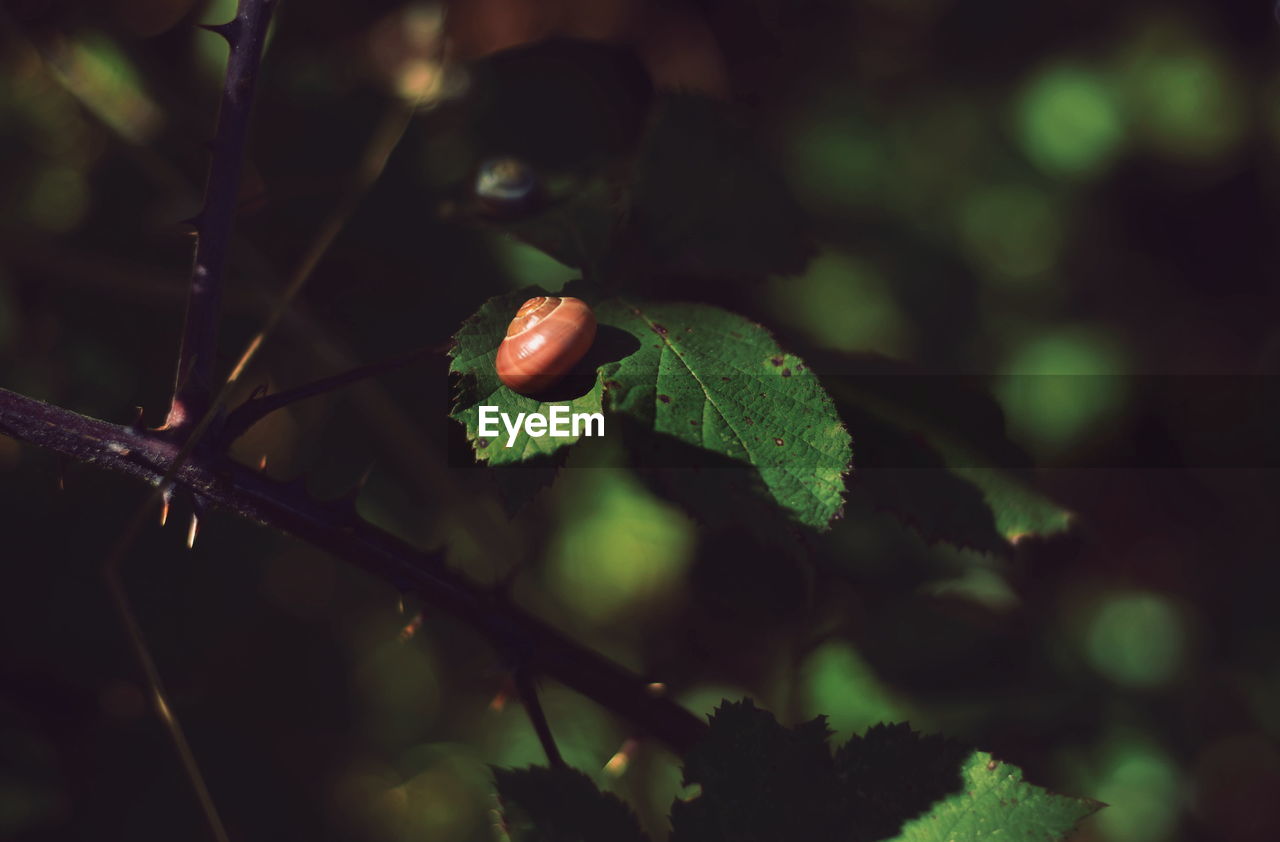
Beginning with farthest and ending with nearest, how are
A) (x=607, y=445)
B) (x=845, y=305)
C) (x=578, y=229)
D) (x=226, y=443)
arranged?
(x=845, y=305) → (x=607, y=445) → (x=578, y=229) → (x=226, y=443)

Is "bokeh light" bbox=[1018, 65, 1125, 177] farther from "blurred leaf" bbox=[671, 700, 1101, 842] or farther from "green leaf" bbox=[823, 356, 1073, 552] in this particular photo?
"blurred leaf" bbox=[671, 700, 1101, 842]

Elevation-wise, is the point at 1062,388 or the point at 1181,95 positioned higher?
the point at 1181,95

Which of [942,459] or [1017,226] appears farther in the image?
[1017,226]

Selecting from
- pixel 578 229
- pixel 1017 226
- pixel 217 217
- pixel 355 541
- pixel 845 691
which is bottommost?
pixel 845 691

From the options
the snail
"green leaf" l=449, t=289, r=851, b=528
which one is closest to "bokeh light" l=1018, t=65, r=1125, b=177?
"green leaf" l=449, t=289, r=851, b=528

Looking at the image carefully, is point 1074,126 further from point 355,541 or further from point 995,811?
point 355,541

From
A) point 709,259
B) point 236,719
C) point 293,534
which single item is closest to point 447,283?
point 709,259

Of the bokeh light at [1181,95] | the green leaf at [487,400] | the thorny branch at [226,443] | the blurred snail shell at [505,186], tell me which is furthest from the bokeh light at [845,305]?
the thorny branch at [226,443]

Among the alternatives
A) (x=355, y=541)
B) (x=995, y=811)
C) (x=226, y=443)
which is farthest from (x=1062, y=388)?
(x=226, y=443)
